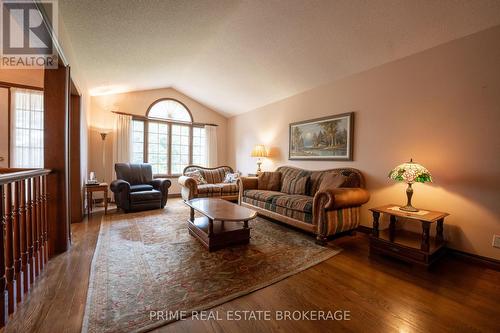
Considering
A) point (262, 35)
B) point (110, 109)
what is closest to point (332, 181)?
point (262, 35)

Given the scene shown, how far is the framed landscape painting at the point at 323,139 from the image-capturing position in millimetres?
3379

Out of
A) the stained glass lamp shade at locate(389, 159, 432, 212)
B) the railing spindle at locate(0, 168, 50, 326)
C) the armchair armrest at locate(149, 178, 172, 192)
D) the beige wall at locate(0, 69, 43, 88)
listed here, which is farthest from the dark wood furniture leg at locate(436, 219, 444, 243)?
the beige wall at locate(0, 69, 43, 88)

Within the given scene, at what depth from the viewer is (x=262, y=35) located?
9.96ft

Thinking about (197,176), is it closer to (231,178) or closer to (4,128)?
(231,178)

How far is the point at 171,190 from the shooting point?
5797 mm

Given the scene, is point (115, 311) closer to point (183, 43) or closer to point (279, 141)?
point (183, 43)

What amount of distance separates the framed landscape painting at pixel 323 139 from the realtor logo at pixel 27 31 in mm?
3538

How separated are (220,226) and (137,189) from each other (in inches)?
94.5

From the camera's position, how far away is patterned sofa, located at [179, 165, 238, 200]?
170 inches

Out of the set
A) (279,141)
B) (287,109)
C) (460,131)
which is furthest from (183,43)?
(460,131)

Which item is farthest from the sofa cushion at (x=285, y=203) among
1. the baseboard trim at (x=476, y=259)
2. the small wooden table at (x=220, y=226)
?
the baseboard trim at (x=476, y=259)

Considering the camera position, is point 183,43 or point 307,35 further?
point 183,43

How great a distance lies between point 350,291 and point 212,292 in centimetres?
109

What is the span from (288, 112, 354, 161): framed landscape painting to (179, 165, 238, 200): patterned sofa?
4.97ft
